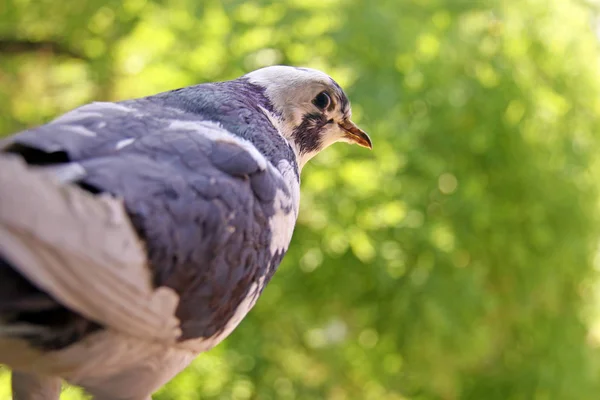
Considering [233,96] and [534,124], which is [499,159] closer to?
[534,124]

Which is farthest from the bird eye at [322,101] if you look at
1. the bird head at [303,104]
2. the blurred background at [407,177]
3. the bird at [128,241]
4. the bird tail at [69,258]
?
the blurred background at [407,177]

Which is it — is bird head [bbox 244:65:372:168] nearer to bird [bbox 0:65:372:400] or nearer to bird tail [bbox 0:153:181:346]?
bird [bbox 0:65:372:400]

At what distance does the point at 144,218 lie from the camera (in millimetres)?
489

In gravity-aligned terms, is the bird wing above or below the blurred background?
above

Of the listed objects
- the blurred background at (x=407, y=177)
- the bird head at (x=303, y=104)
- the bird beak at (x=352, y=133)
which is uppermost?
the bird head at (x=303, y=104)

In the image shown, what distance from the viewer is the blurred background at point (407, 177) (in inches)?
62.3

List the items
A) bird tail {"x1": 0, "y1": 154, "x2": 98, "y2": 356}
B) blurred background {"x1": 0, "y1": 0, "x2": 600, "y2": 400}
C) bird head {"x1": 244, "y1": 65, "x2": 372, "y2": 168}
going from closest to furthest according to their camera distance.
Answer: bird tail {"x1": 0, "y1": 154, "x2": 98, "y2": 356}
bird head {"x1": 244, "y1": 65, "x2": 372, "y2": 168}
blurred background {"x1": 0, "y1": 0, "x2": 600, "y2": 400}

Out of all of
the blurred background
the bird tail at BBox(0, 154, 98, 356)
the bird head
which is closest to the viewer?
the bird tail at BBox(0, 154, 98, 356)

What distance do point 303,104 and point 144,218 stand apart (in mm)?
330

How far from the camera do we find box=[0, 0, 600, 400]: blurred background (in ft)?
5.19

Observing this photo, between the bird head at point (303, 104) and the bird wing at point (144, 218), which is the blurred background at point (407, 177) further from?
the bird wing at point (144, 218)

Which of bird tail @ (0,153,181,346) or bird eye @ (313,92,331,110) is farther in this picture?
bird eye @ (313,92,331,110)

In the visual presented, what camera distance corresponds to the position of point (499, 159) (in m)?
1.93

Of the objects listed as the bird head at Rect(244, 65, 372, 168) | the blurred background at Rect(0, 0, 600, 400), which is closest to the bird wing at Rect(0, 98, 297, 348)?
the bird head at Rect(244, 65, 372, 168)
